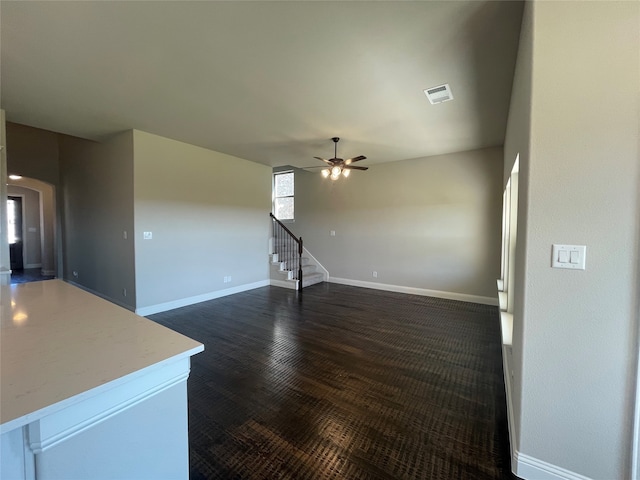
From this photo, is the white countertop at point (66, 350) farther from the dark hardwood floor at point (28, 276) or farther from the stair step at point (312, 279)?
the dark hardwood floor at point (28, 276)

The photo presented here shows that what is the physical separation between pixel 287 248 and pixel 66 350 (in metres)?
6.42

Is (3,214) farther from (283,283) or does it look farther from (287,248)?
(287,248)

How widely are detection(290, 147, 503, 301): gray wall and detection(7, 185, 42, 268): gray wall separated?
7.99m

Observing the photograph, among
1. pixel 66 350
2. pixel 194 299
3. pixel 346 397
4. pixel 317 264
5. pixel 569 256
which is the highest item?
pixel 569 256

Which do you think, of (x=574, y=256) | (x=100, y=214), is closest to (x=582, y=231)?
(x=574, y=256)

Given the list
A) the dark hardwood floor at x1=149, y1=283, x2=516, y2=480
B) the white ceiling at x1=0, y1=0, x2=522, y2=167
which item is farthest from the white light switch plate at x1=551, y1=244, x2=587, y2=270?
the white ceiling at x1=0, y1=0, x2=522, y2=167

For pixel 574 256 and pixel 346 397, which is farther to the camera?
pixel 346 397

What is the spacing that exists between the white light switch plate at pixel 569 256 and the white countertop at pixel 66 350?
1.74 metres

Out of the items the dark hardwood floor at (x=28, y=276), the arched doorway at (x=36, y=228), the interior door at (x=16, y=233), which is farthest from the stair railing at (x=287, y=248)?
the interior door at (x=16, y=233)

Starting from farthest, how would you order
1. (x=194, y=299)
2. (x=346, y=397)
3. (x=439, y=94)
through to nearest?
(x=194, y=299), (x=439, y=94), (x=346, y=397)

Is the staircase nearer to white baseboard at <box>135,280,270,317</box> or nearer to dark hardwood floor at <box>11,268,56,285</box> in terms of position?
white baseboard at <box>135,280,270,317</box>

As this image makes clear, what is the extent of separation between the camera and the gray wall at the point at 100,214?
4.35 metres

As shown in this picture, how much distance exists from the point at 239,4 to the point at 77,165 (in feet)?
18.0

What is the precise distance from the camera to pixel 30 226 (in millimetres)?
8305
